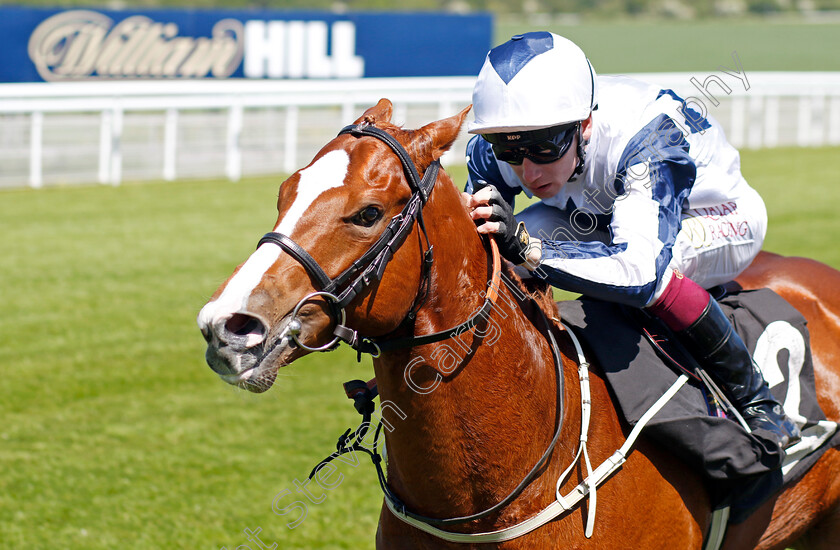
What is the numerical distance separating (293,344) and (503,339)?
23.2 inches

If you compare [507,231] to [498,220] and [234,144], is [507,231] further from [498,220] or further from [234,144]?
[234,144]

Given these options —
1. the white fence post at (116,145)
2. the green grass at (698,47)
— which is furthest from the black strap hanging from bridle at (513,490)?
the green grass at (698,47)

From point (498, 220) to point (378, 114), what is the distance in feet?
1.27

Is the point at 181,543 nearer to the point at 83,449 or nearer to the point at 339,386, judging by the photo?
the point at 83,449

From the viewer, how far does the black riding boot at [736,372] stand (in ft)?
8.64

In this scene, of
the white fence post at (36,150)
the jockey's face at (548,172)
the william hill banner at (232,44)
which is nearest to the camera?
the jockey's face at (548,172)

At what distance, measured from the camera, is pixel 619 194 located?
103 inches

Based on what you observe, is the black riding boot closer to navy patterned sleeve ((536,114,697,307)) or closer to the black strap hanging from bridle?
navy patterned sleeve ((536,114,697,307))

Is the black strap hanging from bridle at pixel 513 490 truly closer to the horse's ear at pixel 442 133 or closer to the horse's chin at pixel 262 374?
the horse's chin at pixel 262 374

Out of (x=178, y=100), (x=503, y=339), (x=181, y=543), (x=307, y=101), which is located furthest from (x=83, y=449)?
(x=307, y=101)

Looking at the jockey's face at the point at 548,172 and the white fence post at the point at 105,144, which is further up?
the jockey's face at the point at 548,172

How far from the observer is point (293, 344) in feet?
6.34

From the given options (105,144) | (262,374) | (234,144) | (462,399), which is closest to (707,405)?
(462,399)

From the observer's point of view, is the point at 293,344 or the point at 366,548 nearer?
the point at 293,344
